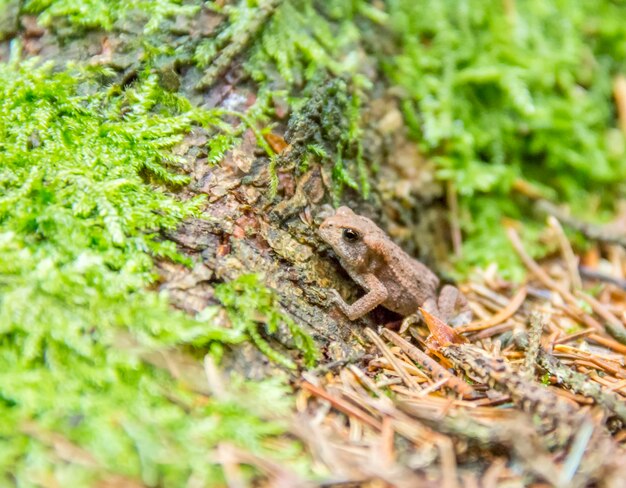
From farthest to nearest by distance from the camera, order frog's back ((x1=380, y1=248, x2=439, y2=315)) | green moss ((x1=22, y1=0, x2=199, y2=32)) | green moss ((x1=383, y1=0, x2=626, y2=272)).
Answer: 1. green moss ((x1=383, y1=0, x2=626, y2=272))
2. frog's back ((x1=380, y1=248, x2=439, y2=315))
3. green moss ((x1=22, y1=0, x2=199, y2=32))

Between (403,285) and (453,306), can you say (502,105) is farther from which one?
(403,285)

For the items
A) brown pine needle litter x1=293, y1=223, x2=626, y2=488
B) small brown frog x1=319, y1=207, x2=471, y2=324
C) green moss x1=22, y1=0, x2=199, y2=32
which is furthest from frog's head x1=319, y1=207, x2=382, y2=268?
green moss x1=22, y1=0, x2=199, y2=32

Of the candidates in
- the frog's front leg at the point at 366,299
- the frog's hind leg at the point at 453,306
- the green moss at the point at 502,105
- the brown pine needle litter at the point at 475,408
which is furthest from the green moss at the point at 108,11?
the frog's hind leg at the point at 453,306

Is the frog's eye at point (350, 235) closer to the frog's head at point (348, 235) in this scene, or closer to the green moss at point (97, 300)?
the frog's head at point (348, 235)

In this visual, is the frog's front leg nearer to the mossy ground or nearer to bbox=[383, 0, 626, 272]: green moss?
the mossy ground

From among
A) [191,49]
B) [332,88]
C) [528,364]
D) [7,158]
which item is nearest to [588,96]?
[332,88]

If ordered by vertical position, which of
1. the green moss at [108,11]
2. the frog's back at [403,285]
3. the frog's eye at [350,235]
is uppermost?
the green moss at [108,11]

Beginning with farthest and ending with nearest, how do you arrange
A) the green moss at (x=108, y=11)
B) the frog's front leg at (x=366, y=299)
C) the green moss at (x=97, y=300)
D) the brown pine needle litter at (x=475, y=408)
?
the green moss at (x=108, y=11) < the frog's front leg at (x=366, y=299) < the brown pine needle litter at (x=475, y=408) < the green moss at (x=97, y=300)
